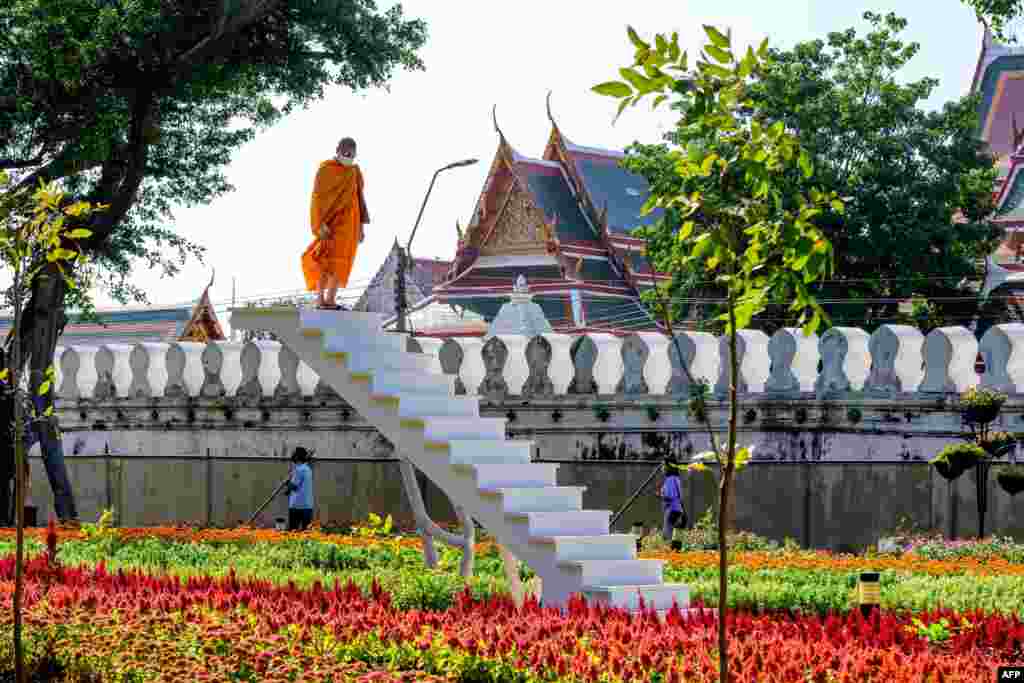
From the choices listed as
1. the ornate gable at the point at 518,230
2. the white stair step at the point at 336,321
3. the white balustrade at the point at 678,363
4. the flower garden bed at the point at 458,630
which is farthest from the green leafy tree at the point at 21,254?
the ornate gable at the point at 518,230

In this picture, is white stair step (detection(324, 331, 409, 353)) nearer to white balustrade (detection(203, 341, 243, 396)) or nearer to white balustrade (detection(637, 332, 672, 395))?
white balustrade (detection(637, 332, 672, 395))

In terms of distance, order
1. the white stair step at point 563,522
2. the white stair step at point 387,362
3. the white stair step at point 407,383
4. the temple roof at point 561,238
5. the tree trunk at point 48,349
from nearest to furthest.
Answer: the white stair step at point 563,522, the white stair step at point 407,383, the white stair step at point 387,362, the tree trunk at point 48,349, the temple roof at point 561,238

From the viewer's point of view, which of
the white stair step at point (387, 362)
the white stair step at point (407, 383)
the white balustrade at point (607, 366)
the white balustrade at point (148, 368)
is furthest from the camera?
the white balustrade at point (148, 368)

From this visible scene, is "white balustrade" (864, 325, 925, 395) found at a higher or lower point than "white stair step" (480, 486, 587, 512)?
higher

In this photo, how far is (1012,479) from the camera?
1914 cm

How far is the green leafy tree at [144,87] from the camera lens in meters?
20.8

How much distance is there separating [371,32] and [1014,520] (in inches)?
386

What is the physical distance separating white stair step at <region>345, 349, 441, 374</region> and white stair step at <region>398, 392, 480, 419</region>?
0.32 meters

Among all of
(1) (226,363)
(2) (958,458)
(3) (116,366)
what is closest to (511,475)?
(2) (958,458)

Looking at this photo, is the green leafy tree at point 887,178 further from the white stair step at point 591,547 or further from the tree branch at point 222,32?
the white stair step at point 591,547

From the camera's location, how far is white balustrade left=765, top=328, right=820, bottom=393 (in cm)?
2222

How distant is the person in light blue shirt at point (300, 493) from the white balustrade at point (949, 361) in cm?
711

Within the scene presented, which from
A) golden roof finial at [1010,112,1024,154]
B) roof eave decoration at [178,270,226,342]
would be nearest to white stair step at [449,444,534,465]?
golden roof finial at [1010,112,1024,154]

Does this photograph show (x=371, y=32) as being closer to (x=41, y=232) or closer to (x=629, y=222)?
(x=41, y=232)
